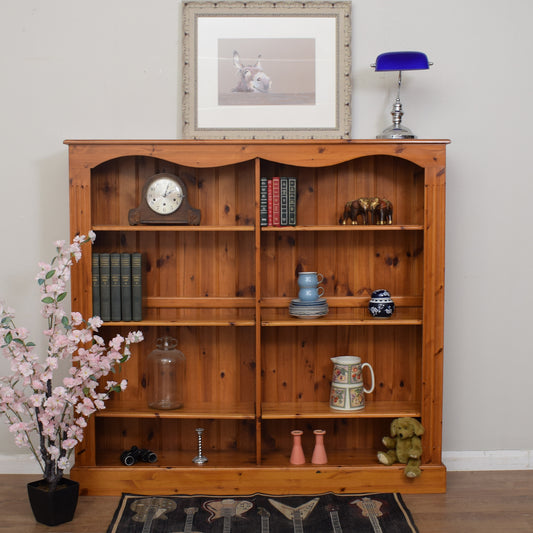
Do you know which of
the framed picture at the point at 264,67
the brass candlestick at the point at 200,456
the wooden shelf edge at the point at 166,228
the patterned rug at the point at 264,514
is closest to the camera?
the patterned rug at the point at 264,514

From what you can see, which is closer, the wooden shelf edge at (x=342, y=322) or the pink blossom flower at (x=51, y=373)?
the pink blossom flower at (x=51, y=373)

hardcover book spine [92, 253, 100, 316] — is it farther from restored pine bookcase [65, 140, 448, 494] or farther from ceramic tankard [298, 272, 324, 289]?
ceramic tankard [298, 272, 324, 289]

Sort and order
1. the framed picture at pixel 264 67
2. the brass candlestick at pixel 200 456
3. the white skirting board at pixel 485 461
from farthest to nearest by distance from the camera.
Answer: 1. the white skirting board at pixel 485 461
2. the framed picture at pixel 264 67
3. the brass candlestick at pixel 200 456

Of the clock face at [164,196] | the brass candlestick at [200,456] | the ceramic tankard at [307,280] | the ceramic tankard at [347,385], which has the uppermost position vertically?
the clock face at [164,196]

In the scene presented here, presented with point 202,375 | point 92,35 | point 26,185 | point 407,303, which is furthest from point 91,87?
point 407,303

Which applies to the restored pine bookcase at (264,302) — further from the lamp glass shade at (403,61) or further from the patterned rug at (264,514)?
the lamp glass shade at (403,61)

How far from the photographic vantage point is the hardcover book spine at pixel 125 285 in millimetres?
2947

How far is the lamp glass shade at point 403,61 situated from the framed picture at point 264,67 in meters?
0.22

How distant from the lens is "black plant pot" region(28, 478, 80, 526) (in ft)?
8.60

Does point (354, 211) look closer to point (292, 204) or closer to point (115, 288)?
point (292, 204)

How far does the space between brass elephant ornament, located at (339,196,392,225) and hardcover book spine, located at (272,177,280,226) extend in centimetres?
34

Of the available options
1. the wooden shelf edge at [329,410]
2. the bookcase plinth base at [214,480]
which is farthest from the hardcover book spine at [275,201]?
the bookcase plinth base at [214,480]

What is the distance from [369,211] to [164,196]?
38.7 inches

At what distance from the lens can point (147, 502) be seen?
283 centimetres
